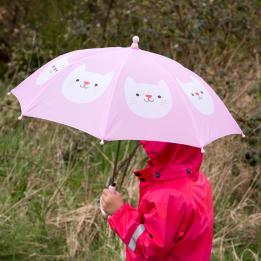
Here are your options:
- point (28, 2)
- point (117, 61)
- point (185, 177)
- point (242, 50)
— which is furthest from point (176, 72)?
point (28, 2)

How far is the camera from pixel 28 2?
30.3ft

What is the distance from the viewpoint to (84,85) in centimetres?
290

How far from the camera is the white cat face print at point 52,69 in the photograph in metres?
3.07

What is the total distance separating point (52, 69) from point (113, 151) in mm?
2839

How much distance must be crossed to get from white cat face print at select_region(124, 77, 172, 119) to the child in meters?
0.24

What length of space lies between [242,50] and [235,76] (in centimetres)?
73

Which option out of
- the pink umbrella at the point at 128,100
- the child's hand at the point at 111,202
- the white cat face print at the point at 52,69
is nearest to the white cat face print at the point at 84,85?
the pink umbrella at the point at 128,100

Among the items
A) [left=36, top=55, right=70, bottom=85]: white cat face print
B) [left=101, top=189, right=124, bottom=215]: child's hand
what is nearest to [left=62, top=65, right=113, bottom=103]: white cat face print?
[left=36, top=55, right=70, bottom=85]: white cat face print

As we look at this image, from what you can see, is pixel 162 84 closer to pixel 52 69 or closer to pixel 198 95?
pixel 198 95

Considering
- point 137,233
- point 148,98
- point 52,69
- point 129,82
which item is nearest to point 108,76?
point 129,82

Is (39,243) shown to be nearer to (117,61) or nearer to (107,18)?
(117,61)

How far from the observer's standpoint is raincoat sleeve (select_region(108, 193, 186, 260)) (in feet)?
9.36

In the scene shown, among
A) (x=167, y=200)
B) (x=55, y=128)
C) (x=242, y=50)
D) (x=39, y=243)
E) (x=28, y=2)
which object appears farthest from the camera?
(x=28, y=2)

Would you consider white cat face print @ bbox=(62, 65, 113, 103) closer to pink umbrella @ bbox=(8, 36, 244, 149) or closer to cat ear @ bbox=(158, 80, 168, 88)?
pink umbrella @ bbox=(8, 36, 244, 149)
